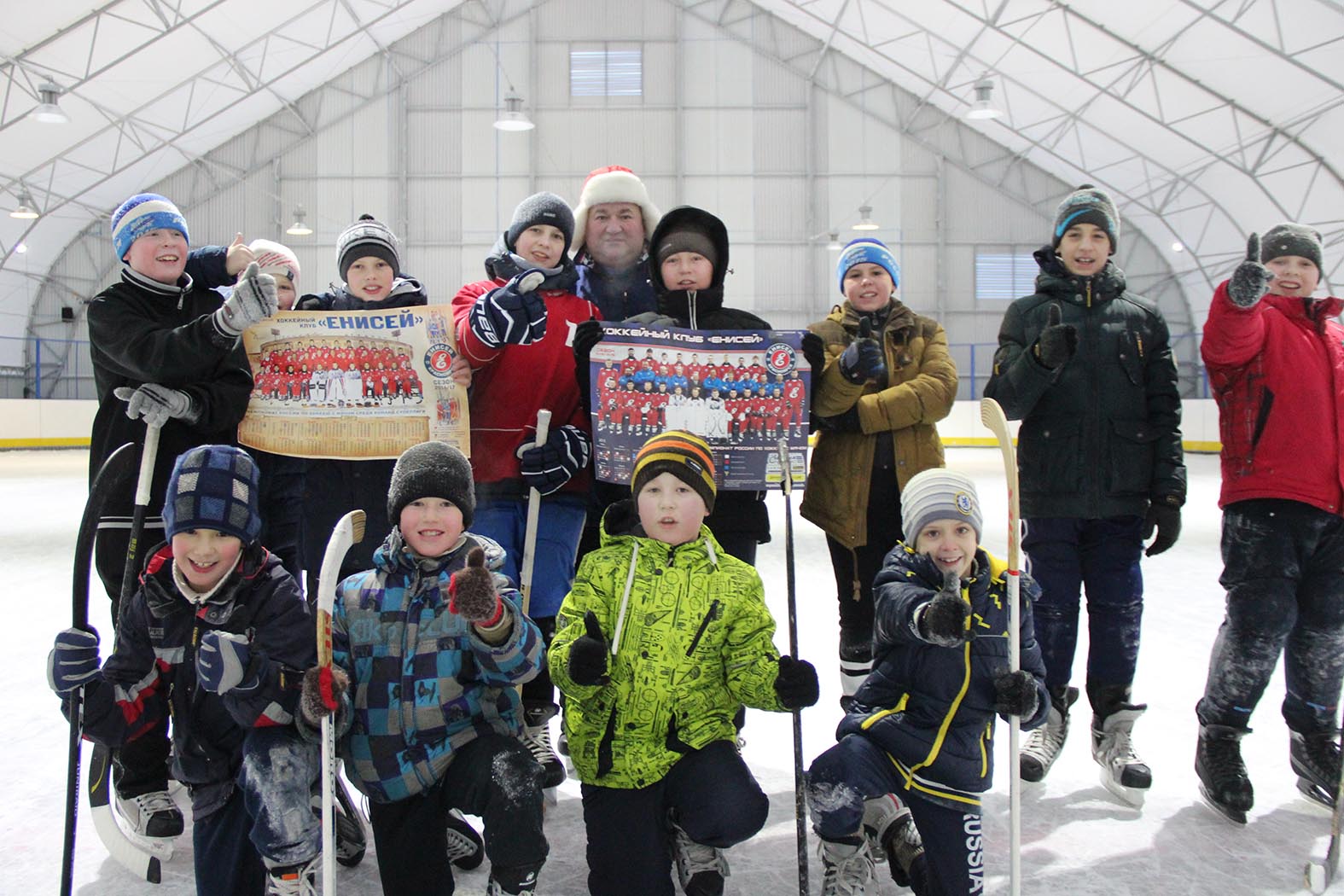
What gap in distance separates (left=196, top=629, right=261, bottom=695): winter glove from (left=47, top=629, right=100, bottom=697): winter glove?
23 cm

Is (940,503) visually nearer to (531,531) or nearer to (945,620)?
(945,620)

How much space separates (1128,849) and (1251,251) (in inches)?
64.1

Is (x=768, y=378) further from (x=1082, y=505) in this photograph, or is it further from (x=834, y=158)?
(x=834, y=158)

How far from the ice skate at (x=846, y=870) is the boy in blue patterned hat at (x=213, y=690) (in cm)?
112

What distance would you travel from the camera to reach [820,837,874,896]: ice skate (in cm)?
231

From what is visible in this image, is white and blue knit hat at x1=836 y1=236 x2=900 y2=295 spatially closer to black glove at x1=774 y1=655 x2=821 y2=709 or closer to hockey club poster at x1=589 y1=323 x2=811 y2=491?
hockey club poster at x1=589 y1=323 x2=811 y2=491

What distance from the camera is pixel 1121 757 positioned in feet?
9.94

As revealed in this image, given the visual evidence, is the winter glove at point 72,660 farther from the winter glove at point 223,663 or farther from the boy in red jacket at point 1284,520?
the boy in red jacket at point 1284,520

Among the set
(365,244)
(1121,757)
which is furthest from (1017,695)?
(365,244)

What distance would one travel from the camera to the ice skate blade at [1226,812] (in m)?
2.82

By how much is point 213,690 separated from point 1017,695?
1.68m

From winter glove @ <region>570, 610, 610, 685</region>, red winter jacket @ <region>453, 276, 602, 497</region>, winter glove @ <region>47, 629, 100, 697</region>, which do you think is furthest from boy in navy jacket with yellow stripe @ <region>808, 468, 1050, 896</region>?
winter glove @ <region>47, 629, 100, 697</region>

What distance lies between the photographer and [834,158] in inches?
867

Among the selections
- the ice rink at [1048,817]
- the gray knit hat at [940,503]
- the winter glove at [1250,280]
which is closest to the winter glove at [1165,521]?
the winter glove at [1250,280]
